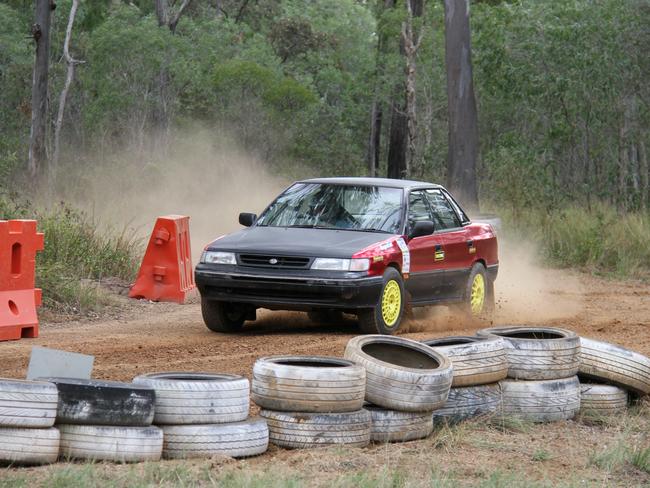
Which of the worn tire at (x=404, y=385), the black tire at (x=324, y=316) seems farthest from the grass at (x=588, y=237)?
the worn tire at (x=404, y=385)

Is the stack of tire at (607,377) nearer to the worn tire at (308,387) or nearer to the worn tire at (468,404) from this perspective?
the worn tire at (468,404)

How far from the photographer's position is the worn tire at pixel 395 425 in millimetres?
7367

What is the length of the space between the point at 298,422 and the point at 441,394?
3.32ft

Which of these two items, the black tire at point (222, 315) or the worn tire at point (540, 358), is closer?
the worn tire at point (540, 358)

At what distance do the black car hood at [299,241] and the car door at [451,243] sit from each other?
1164 millimetres

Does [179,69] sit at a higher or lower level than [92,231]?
higher

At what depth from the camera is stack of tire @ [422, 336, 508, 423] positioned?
7988 mm

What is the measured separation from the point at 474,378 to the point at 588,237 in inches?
555

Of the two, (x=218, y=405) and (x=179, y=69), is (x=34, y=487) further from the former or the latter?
(x=179, y=69)

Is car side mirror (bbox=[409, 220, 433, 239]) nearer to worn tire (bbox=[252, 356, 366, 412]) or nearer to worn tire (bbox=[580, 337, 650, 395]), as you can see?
worn tire (bbox=[580, 337, 650, 395])

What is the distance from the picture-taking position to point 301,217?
12.5 meters

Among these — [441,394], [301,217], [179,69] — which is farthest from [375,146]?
[441,394]

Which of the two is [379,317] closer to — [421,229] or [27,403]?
[421,229]

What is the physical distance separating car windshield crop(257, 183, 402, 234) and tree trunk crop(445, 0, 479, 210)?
13804 mm
